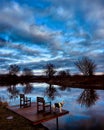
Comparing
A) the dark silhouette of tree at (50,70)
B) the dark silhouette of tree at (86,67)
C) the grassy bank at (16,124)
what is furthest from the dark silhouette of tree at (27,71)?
the grassy bank at (16,124)

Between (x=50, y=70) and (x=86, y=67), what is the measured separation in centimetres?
2531

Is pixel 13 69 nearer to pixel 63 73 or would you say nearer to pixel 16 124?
pixel 63 73

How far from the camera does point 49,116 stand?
12.2 meters

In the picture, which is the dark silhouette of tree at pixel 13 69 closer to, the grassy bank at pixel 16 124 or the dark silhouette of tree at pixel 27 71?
the dark silhouette of tree at pixel 27 71

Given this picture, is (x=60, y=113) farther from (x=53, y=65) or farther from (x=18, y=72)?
(x=18, y=72)

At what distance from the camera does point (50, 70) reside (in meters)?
88.0

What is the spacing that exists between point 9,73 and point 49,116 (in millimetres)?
84277

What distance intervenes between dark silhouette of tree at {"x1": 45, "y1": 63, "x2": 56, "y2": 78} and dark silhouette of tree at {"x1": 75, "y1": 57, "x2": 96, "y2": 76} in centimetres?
1980

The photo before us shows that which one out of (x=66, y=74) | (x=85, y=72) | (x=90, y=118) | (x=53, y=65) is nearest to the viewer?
(x=90, y=118)

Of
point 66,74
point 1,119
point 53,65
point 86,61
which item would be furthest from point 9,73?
point 1,119

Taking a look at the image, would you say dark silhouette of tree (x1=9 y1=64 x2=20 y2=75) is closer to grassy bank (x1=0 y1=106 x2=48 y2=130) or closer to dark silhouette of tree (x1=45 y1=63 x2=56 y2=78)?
dark silhouette of tree (x1=45 y1=63 x2=56 y2=78)

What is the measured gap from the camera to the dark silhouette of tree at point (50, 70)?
87188 millimetres

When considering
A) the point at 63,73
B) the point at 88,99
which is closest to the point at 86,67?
the point at 63,73

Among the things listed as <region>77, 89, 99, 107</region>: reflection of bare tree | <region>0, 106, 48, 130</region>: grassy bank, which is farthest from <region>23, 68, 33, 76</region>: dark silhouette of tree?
<region>0, 106, 48, 130</region>: grassy bank
